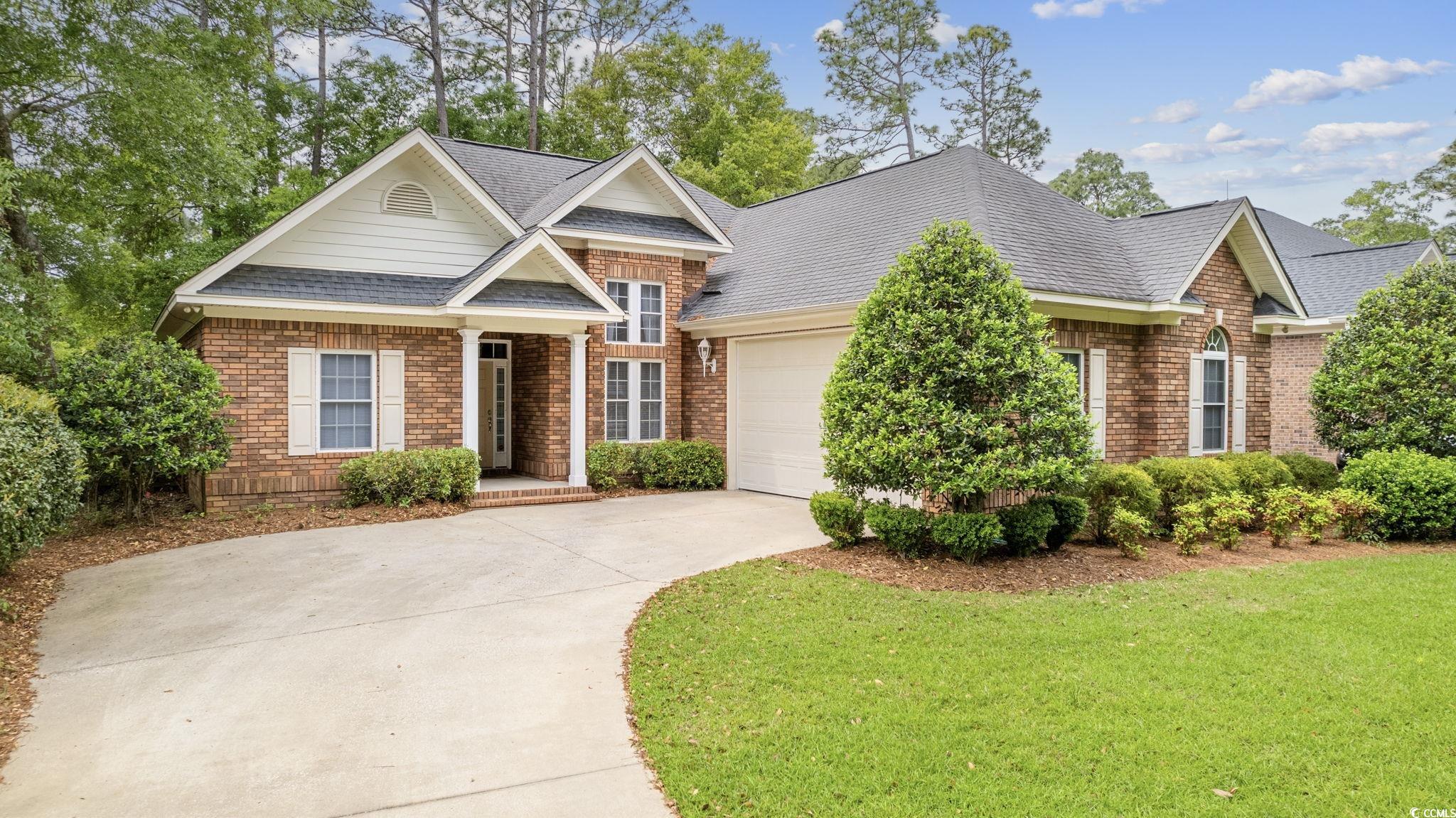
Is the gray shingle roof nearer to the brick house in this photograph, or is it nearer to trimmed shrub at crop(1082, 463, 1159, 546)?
the brick house

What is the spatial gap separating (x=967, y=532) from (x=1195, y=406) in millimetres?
7383

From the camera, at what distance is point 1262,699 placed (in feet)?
16.3

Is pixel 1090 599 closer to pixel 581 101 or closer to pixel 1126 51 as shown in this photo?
pixel 1126 51

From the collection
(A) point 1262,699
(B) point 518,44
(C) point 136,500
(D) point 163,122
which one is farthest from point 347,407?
(B) point 518,44

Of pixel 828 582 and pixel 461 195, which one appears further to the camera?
pixel 461 195

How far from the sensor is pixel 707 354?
15.1 m

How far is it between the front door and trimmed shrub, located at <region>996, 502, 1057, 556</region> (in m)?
9.78

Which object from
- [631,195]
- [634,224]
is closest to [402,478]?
[634,224]

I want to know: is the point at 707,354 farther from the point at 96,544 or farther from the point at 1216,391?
the point at 96,544

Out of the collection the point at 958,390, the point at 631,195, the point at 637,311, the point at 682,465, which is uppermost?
the point at 631,195

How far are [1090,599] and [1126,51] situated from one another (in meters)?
15.6

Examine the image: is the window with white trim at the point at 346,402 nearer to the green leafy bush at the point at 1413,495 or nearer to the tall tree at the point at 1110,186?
the green leafy bush at the point at 1413,495

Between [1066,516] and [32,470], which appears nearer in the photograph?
[32,470]

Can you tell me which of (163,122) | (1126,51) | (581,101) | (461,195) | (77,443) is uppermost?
(581,101)
